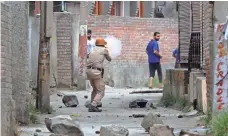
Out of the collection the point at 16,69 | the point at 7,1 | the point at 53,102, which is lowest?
the point at 53,102

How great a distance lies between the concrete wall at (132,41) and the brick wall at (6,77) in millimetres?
12977

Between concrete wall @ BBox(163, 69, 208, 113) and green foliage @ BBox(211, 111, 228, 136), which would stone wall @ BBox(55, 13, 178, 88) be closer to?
concrete wall @ BBox(163, 69, 208, 113)

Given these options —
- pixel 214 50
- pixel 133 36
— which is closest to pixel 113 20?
pixel 133 36

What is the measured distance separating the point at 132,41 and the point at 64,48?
3.30 m

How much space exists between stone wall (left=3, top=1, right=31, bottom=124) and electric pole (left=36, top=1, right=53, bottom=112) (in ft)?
5.81

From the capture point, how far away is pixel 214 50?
26.8 ft

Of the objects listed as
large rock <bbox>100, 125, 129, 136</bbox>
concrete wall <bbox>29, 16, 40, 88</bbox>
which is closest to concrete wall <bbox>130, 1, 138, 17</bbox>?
concrete wall <bbox>29, 16, 40, 88</bbox>

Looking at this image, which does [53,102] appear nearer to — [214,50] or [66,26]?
[66,26]

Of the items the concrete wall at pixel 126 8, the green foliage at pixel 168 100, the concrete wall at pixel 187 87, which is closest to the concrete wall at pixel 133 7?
the concrete wall at pixel 126 8

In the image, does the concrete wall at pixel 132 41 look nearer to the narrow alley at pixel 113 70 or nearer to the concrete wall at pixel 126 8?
the narrow alley at pixel 113 70

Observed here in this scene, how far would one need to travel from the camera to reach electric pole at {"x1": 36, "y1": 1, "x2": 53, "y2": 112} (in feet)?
37.7

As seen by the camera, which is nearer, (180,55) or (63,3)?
(180,55)

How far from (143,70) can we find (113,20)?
2116mm

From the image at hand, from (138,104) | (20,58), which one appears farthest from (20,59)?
Answer: (138,104)
